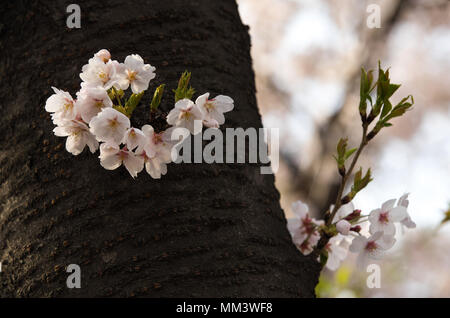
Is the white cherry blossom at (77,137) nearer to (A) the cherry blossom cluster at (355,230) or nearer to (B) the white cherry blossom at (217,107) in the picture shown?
(B) the white cherry blossom at (217,107)

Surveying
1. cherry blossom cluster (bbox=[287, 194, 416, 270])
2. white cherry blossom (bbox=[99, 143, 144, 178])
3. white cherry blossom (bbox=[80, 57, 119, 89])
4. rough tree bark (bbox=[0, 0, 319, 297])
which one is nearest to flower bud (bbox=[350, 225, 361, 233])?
cherry blossom cluster (bbox=[287, 194, 416, 270])

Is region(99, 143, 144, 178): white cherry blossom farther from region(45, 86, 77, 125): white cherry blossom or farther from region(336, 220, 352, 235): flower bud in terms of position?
region(336, 220, 352, 235): flower bud

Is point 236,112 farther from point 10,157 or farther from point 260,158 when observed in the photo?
point 10,157

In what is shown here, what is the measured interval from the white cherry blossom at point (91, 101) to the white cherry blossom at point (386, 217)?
62 centimetres

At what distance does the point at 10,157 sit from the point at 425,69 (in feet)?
26.7

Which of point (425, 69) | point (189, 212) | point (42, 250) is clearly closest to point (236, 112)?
point (189, 212)

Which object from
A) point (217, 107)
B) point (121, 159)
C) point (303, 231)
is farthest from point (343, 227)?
point (121, 159)

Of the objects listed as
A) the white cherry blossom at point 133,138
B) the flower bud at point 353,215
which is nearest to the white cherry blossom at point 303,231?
the flower bud at point 353,215

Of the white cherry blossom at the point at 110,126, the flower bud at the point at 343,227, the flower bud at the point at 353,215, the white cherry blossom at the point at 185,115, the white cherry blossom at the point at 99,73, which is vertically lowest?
the flower bud at the point at 343,227

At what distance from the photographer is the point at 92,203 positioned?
3.20 feet

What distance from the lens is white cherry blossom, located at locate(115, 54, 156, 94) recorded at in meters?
0.90

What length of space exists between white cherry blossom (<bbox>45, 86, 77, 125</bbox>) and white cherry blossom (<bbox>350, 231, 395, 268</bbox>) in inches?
26.6

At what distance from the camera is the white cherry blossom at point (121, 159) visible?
90 centimetres

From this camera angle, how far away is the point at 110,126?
2.82ft
